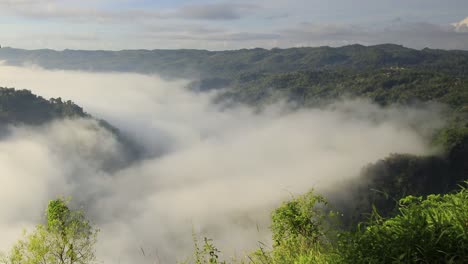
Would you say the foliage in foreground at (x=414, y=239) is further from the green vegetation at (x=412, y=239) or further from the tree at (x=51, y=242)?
the tree at (x=51, y=242)

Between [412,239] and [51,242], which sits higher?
[412,239]

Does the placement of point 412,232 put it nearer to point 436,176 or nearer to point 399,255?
point 399,255

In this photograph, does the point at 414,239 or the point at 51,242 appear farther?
the point at 51,242

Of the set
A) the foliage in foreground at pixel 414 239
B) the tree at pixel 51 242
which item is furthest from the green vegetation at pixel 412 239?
the tree at pixel 51 242

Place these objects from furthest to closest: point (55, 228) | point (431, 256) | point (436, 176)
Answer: point (436, 176), point (55, 228), point (431, 256)

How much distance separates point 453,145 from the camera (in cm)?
18562

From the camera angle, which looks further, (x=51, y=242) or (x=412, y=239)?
(x=51, y=242)

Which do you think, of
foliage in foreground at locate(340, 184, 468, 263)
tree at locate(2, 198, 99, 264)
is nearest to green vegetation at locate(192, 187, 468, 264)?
foliage in foreground at locate(340, 184, 468, 263)

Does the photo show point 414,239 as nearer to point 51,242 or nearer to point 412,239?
point 412,239

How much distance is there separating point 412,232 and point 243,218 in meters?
194

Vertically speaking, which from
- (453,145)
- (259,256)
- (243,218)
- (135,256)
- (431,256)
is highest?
(431,256)

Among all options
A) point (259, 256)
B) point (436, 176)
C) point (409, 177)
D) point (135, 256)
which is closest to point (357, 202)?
point (409, 177)

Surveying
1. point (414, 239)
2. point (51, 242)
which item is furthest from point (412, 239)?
point (51, 242)

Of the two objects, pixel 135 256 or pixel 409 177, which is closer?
pixel 409 177
